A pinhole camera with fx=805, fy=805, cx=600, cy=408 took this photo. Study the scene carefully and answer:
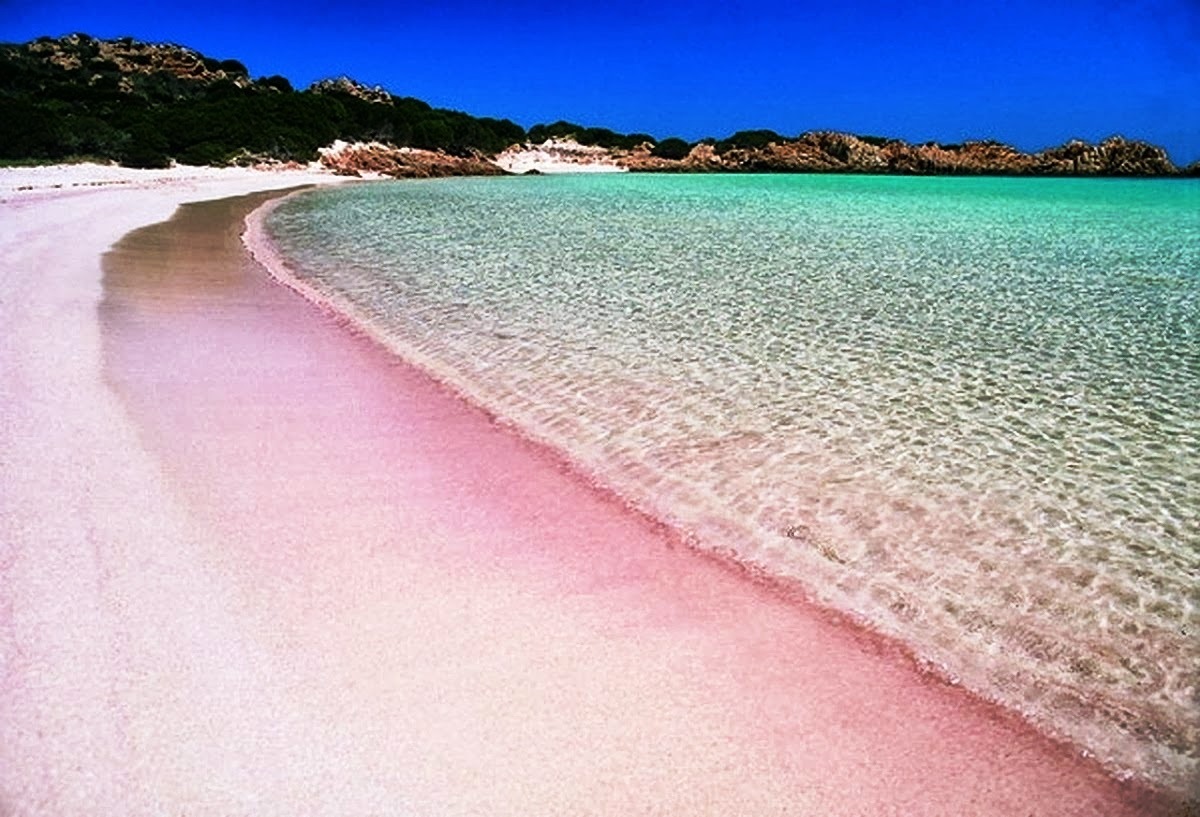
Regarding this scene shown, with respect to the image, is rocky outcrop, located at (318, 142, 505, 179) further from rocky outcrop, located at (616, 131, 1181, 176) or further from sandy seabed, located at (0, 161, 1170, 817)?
sandy seabed, located at (0, 161, 1170, 817)

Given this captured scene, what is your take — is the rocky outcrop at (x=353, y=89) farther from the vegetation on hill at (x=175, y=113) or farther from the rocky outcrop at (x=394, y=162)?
the rocky outcrop at (x=394, y=162)

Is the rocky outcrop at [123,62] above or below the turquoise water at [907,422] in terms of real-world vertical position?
above

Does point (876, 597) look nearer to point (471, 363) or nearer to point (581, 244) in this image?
point (471, 363)

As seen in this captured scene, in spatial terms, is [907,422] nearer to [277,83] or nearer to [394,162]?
[394,162]

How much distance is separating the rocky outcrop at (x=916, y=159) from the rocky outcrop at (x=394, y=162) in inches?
880

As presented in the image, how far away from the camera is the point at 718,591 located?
381 centimetres

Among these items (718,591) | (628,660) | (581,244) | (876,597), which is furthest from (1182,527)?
(581,244)

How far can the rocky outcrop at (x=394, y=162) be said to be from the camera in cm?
4638

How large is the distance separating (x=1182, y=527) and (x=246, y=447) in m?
5.53

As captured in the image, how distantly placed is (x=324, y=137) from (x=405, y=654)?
172 feet

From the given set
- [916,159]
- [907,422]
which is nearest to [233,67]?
[916,159]

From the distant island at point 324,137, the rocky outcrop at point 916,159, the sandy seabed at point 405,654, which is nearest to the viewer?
the sandy seabed at point 405,654

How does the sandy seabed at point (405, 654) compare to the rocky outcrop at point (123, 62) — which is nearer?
the sandy seabed at point (405, 654)

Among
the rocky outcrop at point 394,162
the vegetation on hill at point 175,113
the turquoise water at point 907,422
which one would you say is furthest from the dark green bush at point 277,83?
the turquoise water at point 907,422
